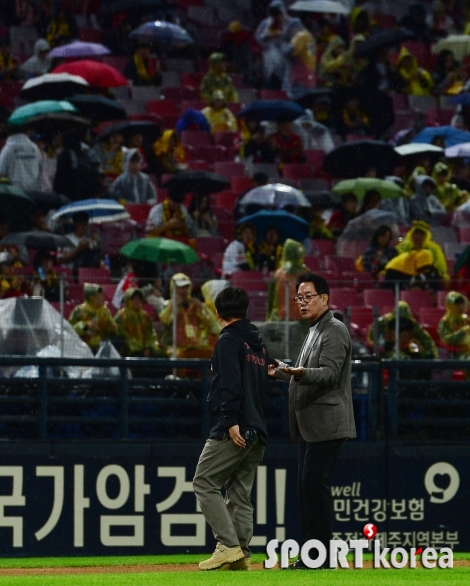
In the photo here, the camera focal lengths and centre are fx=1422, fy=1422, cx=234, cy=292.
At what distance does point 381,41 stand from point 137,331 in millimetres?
11793

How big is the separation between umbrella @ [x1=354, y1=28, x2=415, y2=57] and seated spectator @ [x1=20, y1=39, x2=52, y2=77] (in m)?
4.85

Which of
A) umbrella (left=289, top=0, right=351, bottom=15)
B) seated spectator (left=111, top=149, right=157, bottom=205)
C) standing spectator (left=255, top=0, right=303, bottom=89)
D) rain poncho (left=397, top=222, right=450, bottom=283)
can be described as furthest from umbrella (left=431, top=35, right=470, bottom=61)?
rain poncho (left=397, top=222, right=450, bottom=283)

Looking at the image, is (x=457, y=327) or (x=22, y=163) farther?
(x=22, y=163)

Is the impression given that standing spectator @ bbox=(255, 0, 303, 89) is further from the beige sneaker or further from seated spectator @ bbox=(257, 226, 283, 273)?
the beige sneaker

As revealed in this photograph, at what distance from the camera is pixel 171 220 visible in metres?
15.8

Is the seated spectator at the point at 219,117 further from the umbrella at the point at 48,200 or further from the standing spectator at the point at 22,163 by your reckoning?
the umbrella at the point at 48,200

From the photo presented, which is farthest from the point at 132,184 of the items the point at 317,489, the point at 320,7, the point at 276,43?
the point at 317,489

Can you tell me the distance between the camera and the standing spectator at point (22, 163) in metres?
16.5

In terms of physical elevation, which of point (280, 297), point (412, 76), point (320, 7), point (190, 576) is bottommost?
point (190, 576)

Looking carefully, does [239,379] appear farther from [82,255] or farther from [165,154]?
[165,154]

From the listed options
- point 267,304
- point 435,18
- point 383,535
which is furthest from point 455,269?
point 435,18

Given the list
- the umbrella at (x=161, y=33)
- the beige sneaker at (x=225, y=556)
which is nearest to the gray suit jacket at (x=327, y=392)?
the beige sneaker at (x=225, y=556)

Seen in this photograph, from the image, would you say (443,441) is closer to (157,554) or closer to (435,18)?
(157,554)

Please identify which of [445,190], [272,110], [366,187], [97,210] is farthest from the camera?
[272,110]
